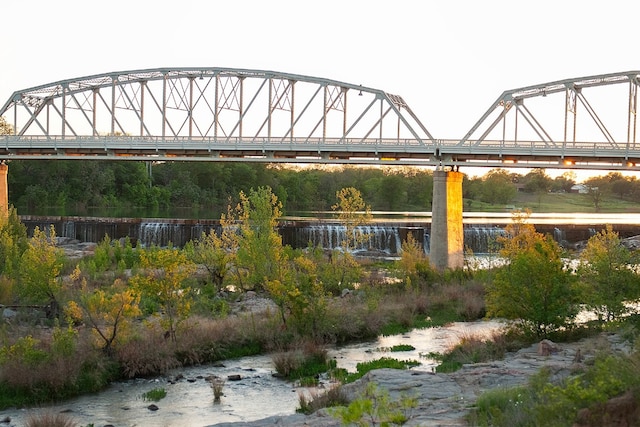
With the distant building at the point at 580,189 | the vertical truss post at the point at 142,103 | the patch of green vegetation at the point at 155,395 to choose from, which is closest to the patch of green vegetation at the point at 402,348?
the patch of green vegetation at the point at 155,395

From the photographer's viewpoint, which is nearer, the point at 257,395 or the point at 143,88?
the point at 257,395

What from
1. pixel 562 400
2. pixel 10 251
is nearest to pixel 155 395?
pixel 562 400

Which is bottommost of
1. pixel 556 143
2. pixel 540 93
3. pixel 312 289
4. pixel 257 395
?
pixel 257 395

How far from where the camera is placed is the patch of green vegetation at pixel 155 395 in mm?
17516

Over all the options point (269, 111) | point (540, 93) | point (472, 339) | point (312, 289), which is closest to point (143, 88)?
point (269, 111)

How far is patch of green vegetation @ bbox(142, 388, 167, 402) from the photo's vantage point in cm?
1752

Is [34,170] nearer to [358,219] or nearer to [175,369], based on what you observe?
[358,219]

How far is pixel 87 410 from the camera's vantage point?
16.8m

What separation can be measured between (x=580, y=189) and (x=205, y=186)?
78.4 metres

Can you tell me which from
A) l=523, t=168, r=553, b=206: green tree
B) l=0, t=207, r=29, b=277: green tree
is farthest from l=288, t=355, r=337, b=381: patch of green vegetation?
l=523, t=168, r=553, b=206: green tree

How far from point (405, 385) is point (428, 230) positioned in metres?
41.4

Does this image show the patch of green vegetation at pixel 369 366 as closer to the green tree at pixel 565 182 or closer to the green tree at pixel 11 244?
the green tree at pixel 11 244

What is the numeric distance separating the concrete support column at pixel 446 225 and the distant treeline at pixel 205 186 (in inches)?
2016

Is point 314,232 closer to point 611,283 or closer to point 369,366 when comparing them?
point 611,283
